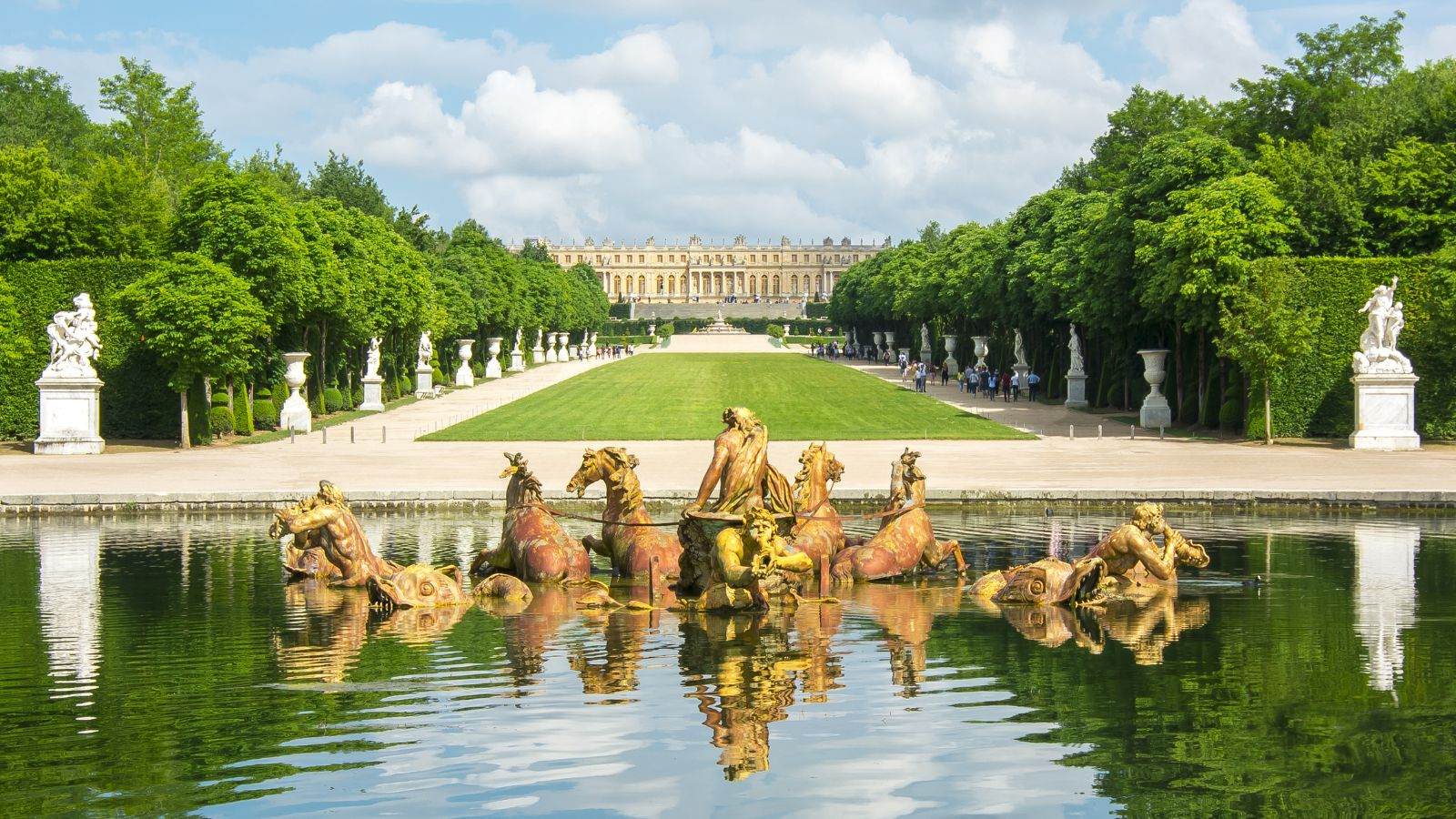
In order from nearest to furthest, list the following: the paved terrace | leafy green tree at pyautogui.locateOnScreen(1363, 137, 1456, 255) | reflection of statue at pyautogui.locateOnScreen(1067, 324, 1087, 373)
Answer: the paved terrace → leafy green tree at pyautogui.locateOnScreen(1363, 137, 1456, 255) → reflection of statue at pyautogui.locateOnScreen(1067, 324, 1087, 373)

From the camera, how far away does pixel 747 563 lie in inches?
553

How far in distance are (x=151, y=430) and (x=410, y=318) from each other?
17.8m

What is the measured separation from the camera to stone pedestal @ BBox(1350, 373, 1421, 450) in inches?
1314

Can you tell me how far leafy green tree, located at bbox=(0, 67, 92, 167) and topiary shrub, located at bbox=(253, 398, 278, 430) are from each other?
1599 inches

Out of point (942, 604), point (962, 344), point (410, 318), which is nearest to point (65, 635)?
point (942, 604)

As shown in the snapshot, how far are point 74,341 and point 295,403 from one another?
688 centimetres

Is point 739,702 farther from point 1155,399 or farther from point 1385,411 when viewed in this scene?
point 1155,399

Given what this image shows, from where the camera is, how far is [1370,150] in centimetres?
4897

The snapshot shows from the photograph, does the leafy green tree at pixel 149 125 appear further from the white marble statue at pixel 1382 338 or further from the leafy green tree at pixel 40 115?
the white marble statue at pixel 1382 338

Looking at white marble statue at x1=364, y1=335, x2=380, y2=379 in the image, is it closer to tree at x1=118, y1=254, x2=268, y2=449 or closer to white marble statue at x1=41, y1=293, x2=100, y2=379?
tree at x1=118, y1=254, x2=268, y2=449

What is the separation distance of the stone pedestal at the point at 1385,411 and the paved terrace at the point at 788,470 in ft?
2.37

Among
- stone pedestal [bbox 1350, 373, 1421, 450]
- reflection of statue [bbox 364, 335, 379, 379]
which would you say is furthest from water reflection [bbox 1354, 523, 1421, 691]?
reflection of statue [bbox 364, 335, 379, 379]

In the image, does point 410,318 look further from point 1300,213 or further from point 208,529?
point 208,529

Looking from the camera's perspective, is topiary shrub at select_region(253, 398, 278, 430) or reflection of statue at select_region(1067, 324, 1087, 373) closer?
topiary shrub at select_region(253, 398, 278, 430)
